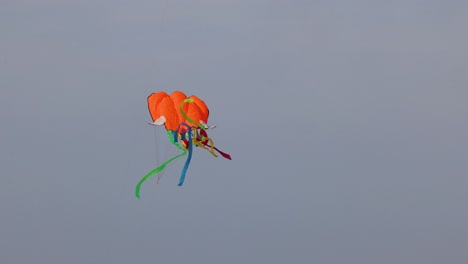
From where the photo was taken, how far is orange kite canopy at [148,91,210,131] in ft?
49.0

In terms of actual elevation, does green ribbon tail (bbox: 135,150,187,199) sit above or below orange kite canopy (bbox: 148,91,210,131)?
below

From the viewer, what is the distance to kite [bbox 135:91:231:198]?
48.8 feet

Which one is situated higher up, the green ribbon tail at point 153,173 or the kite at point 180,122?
the kite at point 180,122

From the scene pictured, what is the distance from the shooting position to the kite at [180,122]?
14.9 metres

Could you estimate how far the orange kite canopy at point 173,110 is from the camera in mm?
14945

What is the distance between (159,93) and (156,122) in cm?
82

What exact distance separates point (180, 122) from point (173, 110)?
347 millimetres

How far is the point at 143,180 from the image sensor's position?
1509 centimetres

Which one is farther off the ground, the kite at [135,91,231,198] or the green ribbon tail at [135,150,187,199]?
the kite at [135,91,231,198]

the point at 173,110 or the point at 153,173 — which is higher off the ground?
the point at 173,110

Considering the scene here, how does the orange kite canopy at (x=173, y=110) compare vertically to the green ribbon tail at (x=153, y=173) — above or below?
above

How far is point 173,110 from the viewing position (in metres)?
15.1

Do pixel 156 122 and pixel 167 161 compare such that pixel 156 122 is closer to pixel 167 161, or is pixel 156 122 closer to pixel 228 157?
pixel 167 161

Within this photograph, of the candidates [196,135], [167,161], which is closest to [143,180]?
[167,161]
